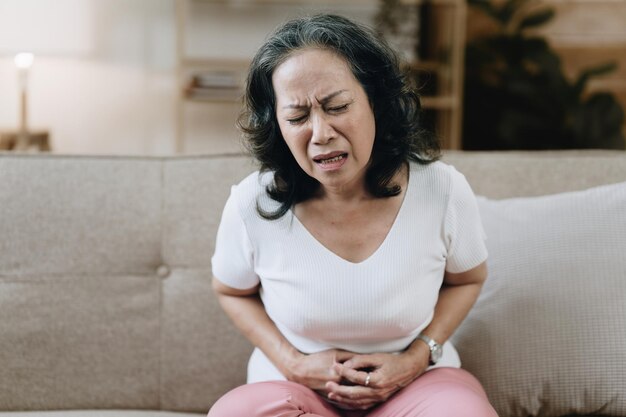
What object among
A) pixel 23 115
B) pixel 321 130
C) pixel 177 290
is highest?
pixel 321 130

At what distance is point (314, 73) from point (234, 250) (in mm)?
368

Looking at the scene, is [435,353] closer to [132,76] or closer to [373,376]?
[373,376]

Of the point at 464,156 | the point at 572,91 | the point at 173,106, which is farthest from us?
the point at 173,106

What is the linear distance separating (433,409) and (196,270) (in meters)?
0.63

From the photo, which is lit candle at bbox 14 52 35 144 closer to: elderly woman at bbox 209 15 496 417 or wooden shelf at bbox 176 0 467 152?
wooden shelf at bbox 176 0 467 152

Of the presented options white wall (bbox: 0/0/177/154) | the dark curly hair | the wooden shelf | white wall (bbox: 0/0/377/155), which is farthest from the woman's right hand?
white wall (bbox: 0/0/177/154)

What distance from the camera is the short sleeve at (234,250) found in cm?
143

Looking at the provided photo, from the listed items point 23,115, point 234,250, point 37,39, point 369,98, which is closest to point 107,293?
point 234,250

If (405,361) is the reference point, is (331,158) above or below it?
above

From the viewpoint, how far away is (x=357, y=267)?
136cm

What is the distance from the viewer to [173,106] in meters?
3.92

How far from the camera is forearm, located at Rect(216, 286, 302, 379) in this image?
55.2 inches

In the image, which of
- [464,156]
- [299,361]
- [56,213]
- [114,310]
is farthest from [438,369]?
[56,213]

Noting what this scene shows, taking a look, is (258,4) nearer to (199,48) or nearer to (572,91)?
(199,48)
